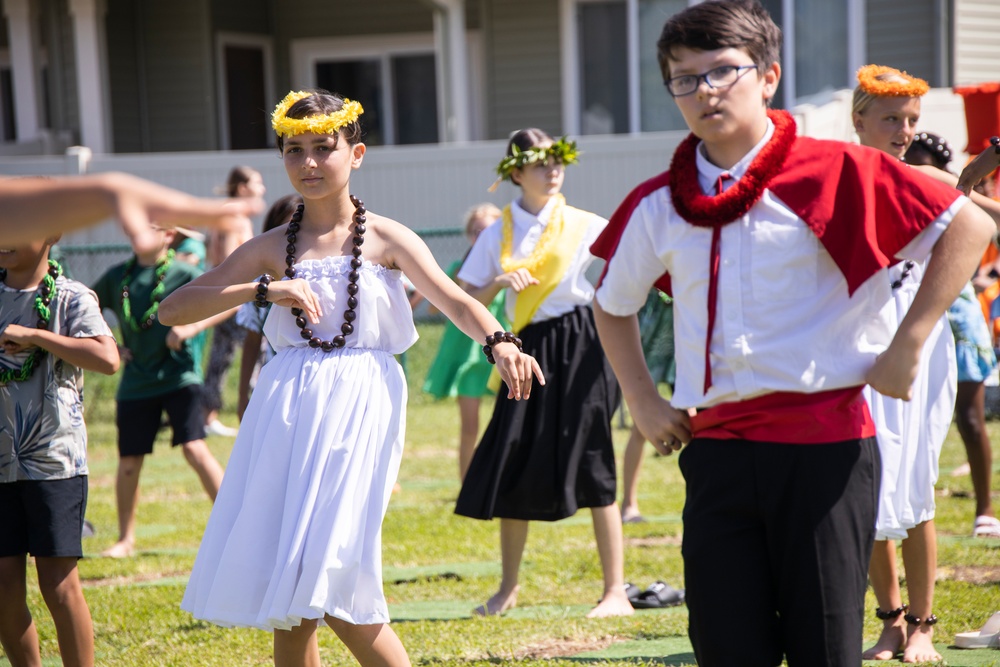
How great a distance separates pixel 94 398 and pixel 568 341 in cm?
878

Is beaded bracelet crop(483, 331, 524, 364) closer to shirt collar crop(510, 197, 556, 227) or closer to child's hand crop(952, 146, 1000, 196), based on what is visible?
child's hand crop(952, 146, 1000, 196)

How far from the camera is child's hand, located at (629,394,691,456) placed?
→ 3.09 metres

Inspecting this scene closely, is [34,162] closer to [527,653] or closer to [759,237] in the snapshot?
[527,653]

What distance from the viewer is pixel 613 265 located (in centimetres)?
→ 314

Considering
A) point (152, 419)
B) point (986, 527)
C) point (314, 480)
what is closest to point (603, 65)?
point (152, 419)

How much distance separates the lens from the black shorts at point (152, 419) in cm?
729

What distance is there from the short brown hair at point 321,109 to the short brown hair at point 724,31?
4.49ft

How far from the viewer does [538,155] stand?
19.7ft

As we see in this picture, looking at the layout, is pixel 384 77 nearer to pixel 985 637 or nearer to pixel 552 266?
pixel 552 266

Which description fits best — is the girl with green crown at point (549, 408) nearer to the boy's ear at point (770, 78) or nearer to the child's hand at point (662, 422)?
the child's hand at point (662, 422)

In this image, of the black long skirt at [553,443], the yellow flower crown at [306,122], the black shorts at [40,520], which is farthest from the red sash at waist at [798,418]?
the black long skirt at [553,443]

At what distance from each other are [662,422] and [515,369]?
655mm

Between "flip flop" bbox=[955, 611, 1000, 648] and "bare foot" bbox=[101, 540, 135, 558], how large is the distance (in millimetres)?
4852

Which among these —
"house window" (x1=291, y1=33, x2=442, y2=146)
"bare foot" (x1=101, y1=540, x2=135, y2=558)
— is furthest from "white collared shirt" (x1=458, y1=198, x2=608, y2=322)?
"house window" (x1=291, y1=33, x2=442, y2=146)
